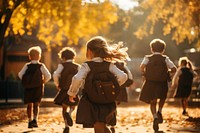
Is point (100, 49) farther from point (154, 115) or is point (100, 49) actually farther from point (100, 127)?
Answer: point (154, 115)

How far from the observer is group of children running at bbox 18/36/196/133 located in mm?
6434

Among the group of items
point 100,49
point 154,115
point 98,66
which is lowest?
point 154,115

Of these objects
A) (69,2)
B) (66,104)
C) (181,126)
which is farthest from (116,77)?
(69,2)

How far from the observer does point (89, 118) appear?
638 cm

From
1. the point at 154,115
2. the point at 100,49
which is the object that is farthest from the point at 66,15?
the point at 100,49

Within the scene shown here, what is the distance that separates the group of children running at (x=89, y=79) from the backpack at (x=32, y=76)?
0.08 feet

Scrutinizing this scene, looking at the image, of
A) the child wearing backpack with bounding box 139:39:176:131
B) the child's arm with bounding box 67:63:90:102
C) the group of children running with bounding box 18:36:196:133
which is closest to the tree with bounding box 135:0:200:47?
the group of children running with bounding box 18:36:196:133

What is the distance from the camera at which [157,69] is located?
380 inches

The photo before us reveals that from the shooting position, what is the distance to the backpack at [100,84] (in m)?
6.39

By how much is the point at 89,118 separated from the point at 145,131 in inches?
144

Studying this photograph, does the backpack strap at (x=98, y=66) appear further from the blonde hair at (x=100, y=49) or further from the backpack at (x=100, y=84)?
the blonde hair at (x=100, y=49)

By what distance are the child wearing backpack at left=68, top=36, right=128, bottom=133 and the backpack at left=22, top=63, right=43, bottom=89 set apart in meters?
4.10

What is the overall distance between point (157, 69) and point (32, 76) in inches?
115

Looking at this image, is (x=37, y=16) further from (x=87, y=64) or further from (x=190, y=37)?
(x=87, y=64)
